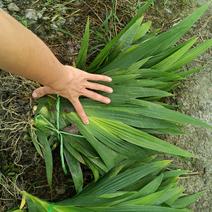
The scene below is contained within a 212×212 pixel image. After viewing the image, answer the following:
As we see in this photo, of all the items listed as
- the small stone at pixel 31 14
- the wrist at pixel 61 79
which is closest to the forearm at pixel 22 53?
the wrist at pixel 61 79

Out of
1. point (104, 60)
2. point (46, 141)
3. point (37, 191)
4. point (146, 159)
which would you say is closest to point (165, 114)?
point (146, 159)

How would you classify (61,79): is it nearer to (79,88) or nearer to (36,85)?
(79,88)

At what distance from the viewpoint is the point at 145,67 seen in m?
1.67

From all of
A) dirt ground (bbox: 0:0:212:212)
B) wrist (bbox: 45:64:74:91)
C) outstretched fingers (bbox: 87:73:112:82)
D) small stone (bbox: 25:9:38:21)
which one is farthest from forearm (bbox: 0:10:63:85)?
small stone (bbox: 25:9:38:21)

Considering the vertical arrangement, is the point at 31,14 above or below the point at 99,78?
above

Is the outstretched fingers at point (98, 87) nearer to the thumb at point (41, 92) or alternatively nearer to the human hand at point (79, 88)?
the human hand at point (79, 88)

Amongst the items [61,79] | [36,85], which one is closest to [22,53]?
[61,79]

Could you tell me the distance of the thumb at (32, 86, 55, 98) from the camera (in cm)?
154

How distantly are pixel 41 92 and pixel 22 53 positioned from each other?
0.52 metres

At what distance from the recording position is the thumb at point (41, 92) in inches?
60.7

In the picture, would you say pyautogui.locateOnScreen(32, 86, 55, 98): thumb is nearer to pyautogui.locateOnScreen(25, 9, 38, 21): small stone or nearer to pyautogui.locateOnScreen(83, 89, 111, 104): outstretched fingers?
pyautogui.locateOnScreen(83, 89, 111, 104): outstretched fingers

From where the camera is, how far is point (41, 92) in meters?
1.59

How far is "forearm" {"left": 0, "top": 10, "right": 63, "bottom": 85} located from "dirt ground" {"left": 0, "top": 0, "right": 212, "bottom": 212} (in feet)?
1.61

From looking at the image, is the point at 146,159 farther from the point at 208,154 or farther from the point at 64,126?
the point at 208,154
